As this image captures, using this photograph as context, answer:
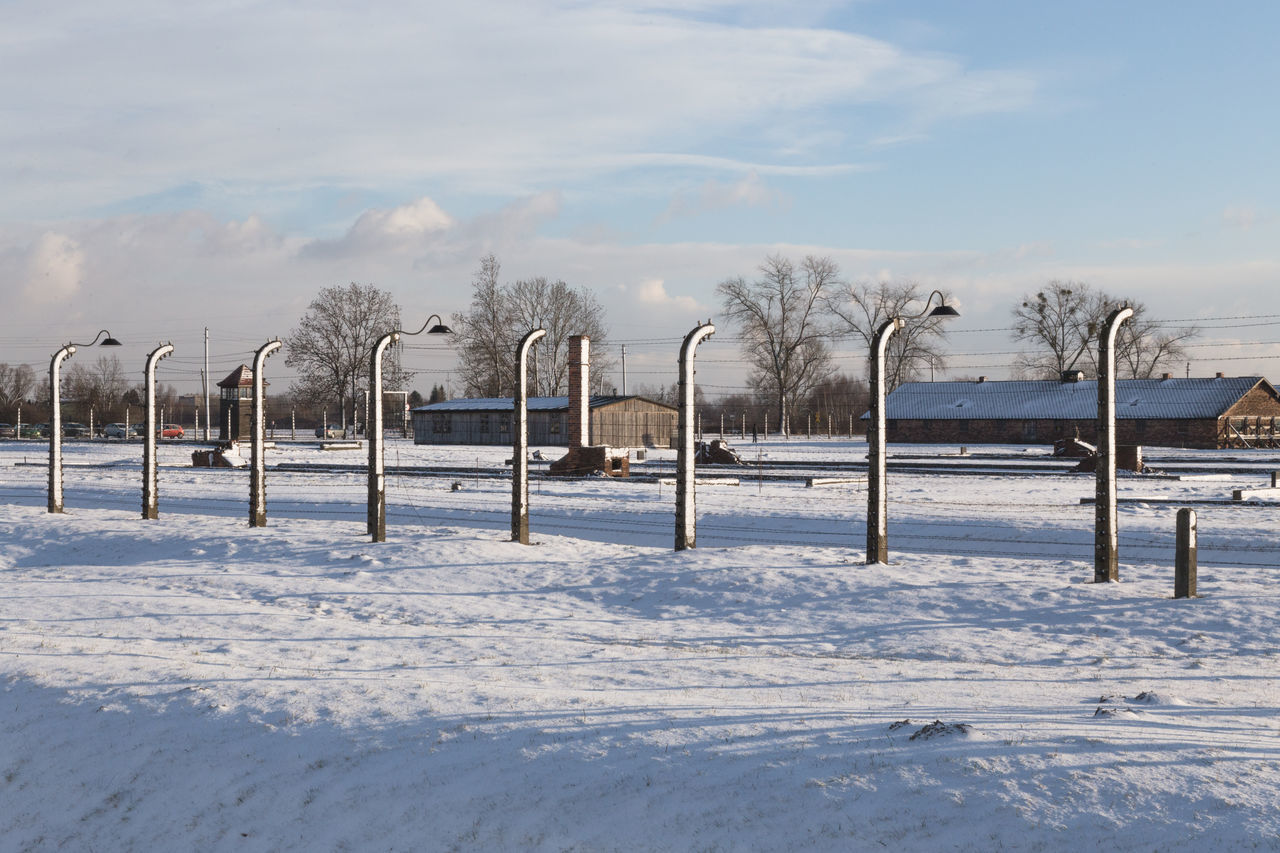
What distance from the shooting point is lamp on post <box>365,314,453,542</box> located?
15.4 meters

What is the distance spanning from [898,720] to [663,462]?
3486 centimetres

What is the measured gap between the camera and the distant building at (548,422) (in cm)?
6119

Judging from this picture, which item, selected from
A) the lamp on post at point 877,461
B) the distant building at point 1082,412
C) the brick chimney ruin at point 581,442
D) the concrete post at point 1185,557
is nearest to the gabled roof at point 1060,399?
the distant building at point 1082,412

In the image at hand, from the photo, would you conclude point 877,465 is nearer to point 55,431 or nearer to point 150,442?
point 150,442

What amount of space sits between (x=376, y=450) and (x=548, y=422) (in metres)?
45.8

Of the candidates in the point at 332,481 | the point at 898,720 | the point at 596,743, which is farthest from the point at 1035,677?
the point at 332,481

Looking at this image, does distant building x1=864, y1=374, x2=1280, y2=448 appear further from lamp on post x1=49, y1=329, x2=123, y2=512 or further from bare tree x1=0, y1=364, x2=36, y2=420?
bare tree x1=0, y1=364, x2=36, y2=420

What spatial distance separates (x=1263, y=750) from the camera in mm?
6086

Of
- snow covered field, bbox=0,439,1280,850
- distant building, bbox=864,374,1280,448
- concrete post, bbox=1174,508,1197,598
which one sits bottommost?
snow covered field, bbox=0,439,1280,850

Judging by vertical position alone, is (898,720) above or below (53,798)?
above

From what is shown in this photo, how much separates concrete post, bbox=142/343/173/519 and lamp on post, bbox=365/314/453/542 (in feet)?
16.7

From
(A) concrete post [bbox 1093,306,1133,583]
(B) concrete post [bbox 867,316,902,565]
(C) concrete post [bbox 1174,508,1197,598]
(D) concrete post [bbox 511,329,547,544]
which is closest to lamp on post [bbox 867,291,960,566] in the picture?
(B) concrete post [bbox 867,316,902,565]

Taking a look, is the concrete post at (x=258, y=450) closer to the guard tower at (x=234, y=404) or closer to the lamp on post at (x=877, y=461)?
the lamp on post at (x=877, y=461)

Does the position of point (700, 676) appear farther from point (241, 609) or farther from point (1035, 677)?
point (241, 609)
